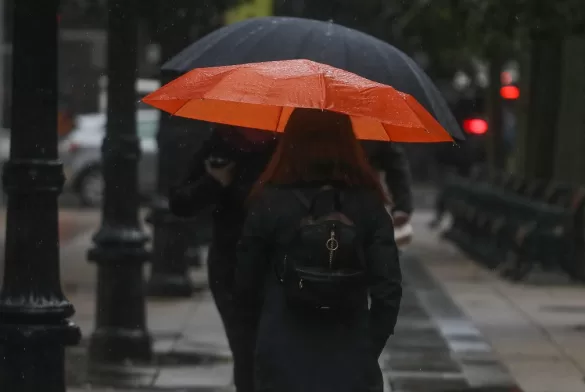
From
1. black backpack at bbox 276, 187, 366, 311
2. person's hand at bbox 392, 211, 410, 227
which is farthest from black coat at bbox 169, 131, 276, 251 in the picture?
person's hand at bbox 392, 211, 410, 227

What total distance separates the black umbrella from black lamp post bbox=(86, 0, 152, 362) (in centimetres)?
299

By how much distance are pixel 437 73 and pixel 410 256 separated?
1887 centimetres

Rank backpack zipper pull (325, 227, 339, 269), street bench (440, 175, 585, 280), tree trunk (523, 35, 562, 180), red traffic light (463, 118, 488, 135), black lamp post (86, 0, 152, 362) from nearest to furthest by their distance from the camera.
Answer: backpack zipper pull (325, 227, 339, 269) < black lamp post (86, 0, 152, 362) < street bench (440, 175, 585, 280) < tree trunk (523, 35, 562, 180) < red traffic light (463, 118, 488, 135)

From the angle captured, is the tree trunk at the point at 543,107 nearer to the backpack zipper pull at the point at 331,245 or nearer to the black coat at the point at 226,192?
the black coat at the point at 226,192

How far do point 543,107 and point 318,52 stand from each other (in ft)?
35.0

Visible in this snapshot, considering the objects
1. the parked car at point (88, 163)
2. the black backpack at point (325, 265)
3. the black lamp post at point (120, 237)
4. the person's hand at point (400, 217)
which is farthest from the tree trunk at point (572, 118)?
the black backpack at point (325, 265)

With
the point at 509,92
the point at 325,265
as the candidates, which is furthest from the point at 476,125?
the point at 325,265

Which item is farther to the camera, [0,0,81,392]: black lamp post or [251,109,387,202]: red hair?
[0,0,81,392]: black lamp post

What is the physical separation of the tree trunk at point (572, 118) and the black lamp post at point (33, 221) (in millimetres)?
13667

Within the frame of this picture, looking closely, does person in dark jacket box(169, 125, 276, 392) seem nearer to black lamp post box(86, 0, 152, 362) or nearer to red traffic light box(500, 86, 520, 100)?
black lamp post box(86, 0, 152, 362)

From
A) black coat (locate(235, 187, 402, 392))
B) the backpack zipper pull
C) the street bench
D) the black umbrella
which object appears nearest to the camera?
the backpack zipper pull

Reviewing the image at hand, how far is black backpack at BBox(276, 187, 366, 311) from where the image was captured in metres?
4.77

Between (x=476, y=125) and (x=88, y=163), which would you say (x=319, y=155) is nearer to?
(x=476, y=125)

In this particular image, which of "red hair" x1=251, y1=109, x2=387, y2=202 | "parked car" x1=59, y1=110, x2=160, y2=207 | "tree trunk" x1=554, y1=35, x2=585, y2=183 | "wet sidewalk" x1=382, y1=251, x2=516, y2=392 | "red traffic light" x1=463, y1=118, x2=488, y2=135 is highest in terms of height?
"red hair" x1=251, y1=109, x2=387, y2=202
